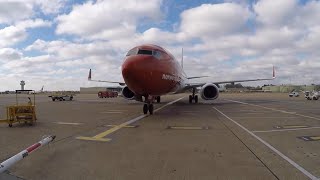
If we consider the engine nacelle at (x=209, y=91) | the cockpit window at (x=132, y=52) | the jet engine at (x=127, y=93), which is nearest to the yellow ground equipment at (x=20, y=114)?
the cockpit window at (x=132, y=52)

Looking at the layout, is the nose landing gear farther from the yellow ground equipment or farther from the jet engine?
the jet engine

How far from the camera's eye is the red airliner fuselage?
15188 millimetres

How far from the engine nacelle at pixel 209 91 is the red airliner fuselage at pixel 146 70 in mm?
8801

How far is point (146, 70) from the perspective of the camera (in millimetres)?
15570

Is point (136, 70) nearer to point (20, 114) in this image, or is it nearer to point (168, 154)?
point (20, 114)

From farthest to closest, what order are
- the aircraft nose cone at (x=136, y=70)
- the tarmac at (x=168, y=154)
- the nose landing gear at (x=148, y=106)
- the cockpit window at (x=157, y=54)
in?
the nose landing gear at (x=148, y=106), the cockpit window at (x=157, y=54), the aircraft nose cone at (x=136, y=70), the tarmac at (x=168, y=154)

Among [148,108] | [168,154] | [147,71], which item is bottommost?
[168,154]

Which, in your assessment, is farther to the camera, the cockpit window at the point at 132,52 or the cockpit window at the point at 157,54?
the cockpit window at the point at 157,54

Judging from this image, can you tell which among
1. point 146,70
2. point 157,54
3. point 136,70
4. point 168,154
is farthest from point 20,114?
point 168,154

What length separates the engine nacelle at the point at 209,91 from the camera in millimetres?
26644

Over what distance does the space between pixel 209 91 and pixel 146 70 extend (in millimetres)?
12529

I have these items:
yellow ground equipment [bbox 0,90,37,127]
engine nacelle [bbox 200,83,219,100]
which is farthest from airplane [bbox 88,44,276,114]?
engine nacelle [bbox 200,83,219,100]

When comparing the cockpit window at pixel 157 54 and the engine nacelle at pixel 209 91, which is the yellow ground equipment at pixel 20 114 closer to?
the cockpit window at pixel 157 54

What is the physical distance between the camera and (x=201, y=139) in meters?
9.40
